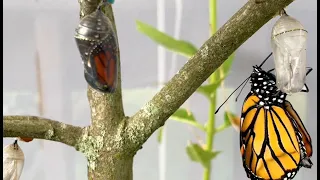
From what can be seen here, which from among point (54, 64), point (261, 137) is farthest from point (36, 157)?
point (261, 137)

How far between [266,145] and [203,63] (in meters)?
0.21

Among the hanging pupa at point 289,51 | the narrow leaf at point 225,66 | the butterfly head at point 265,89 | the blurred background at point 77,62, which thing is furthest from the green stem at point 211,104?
the hanging pupa at point 289,51

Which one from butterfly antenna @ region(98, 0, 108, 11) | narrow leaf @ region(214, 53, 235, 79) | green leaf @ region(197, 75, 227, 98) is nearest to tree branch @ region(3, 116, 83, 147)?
butterfly antenna @ region(98, 0, 108, 11)

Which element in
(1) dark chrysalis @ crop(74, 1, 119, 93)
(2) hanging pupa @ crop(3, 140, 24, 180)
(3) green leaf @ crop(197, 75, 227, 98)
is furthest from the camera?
(3) green leaf @ crop(197, 75, 227, 98)

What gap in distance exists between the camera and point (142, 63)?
136 cm

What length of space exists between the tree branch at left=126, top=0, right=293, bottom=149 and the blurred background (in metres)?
0.76

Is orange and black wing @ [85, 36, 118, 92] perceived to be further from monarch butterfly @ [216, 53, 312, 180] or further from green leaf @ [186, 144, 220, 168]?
green leaf @ [186, 144, 220, 168]

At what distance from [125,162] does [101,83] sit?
0.49 feet

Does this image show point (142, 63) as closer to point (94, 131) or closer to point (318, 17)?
point (318, 17)

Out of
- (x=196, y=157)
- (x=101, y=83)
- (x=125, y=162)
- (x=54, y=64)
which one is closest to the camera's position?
(x=101, y=83)

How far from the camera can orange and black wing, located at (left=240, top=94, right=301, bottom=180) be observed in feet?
2.23

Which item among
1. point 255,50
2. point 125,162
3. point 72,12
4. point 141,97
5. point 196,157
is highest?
point 72,12

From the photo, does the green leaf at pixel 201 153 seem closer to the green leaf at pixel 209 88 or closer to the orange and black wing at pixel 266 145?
the green leaf at pixel 209 88

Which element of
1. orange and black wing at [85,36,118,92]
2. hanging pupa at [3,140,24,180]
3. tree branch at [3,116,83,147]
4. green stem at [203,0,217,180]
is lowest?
hanging pupa at [3,140,24,180]
